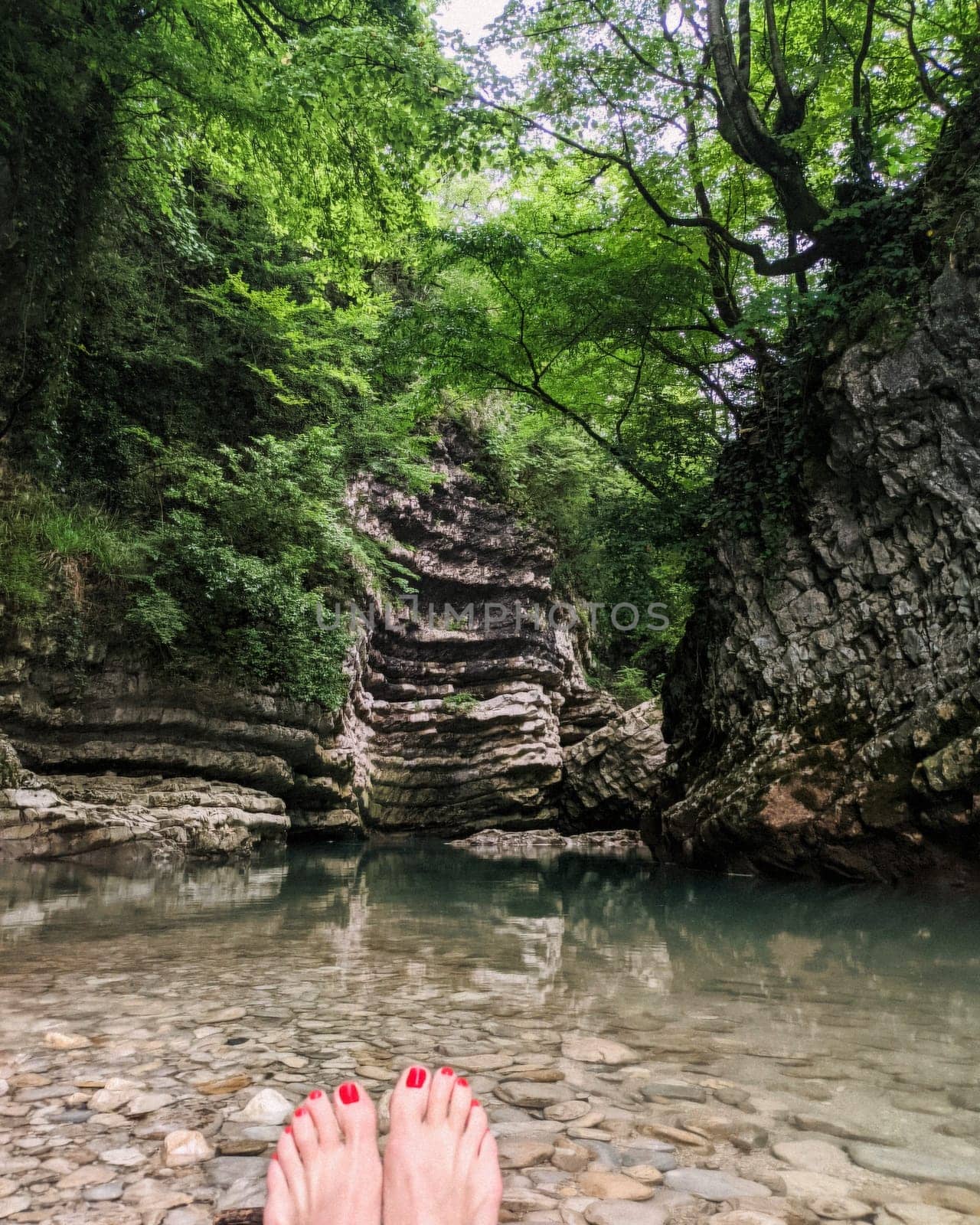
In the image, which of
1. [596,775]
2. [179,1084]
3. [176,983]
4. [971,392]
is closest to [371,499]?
[596,775]

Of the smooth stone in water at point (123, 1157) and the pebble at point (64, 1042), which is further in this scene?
the pebble at point (64, 1042)

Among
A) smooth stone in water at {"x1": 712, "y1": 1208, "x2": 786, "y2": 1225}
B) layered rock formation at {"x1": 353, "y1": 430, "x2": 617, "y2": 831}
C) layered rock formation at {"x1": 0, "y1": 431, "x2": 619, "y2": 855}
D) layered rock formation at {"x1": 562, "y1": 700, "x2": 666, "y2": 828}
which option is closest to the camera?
smooth stone in water at {"x1": 712, "y1": 1208, "x2": 786, "y2": 1225}

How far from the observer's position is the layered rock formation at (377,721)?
9.75 m

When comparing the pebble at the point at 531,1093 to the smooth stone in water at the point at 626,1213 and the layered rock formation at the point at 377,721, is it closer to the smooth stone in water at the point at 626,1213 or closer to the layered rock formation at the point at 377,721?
the smooth stone in water at the point at 626,1213

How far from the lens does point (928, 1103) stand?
2.02 m

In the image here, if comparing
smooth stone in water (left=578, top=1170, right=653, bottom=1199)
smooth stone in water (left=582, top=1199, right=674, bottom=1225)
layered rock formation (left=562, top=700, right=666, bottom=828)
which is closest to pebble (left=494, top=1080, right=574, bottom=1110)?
smooth stone in water (left=578, top=1170, right=653, bottom=1199)

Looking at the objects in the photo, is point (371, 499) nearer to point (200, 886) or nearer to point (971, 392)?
point (200, 886)

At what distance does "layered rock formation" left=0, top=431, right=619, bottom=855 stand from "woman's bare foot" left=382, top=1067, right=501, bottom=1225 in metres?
8.36

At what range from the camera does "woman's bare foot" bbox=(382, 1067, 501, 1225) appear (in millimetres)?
1489

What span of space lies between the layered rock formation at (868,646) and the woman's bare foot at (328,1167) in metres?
6.61

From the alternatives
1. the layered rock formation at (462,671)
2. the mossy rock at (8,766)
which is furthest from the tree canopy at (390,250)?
the layered rock formation at (462,671)

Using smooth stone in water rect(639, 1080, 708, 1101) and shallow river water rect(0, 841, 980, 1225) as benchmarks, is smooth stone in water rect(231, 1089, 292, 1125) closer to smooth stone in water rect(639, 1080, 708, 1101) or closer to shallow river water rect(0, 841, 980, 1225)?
shallow river water rect(0, 841, 980, 1225)

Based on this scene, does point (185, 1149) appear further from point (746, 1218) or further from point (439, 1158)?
point (746, 1218)

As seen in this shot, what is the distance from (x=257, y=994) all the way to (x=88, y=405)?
11.7 meters
